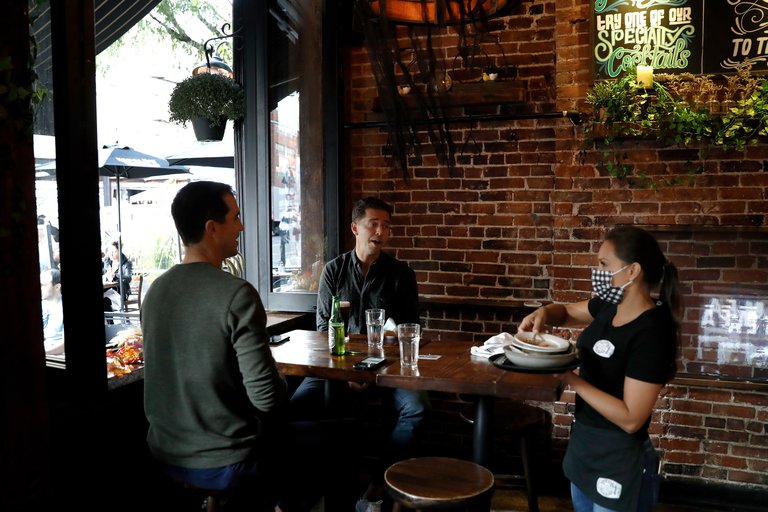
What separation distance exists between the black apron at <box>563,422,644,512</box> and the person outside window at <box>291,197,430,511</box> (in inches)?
46.5

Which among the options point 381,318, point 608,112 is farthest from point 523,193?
point 381,318

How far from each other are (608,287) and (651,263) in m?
0.15

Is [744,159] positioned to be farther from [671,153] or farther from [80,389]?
[80,389]

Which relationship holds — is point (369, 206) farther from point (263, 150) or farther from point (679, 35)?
point (679, 35)

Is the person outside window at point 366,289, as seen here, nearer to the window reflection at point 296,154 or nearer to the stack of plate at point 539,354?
the window reflection at point 296,154

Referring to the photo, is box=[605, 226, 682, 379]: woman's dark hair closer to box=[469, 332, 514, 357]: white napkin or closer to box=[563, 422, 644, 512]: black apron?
box=[563, 422, 644, 512]: black apron

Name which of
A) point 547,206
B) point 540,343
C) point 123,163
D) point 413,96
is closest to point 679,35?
point 547,206

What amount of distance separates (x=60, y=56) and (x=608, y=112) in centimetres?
248

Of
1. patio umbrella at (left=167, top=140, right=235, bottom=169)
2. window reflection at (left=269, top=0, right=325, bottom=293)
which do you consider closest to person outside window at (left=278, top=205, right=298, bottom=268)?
window reflection at (left=269, top=0, right=325, bottom=293)

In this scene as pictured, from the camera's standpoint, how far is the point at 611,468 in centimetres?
189

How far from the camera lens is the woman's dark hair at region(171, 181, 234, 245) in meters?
1.95

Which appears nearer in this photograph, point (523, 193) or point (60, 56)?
point (60, 56)

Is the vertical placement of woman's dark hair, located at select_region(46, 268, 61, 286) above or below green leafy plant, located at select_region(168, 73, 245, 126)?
below

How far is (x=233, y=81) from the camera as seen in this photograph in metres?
3.67
